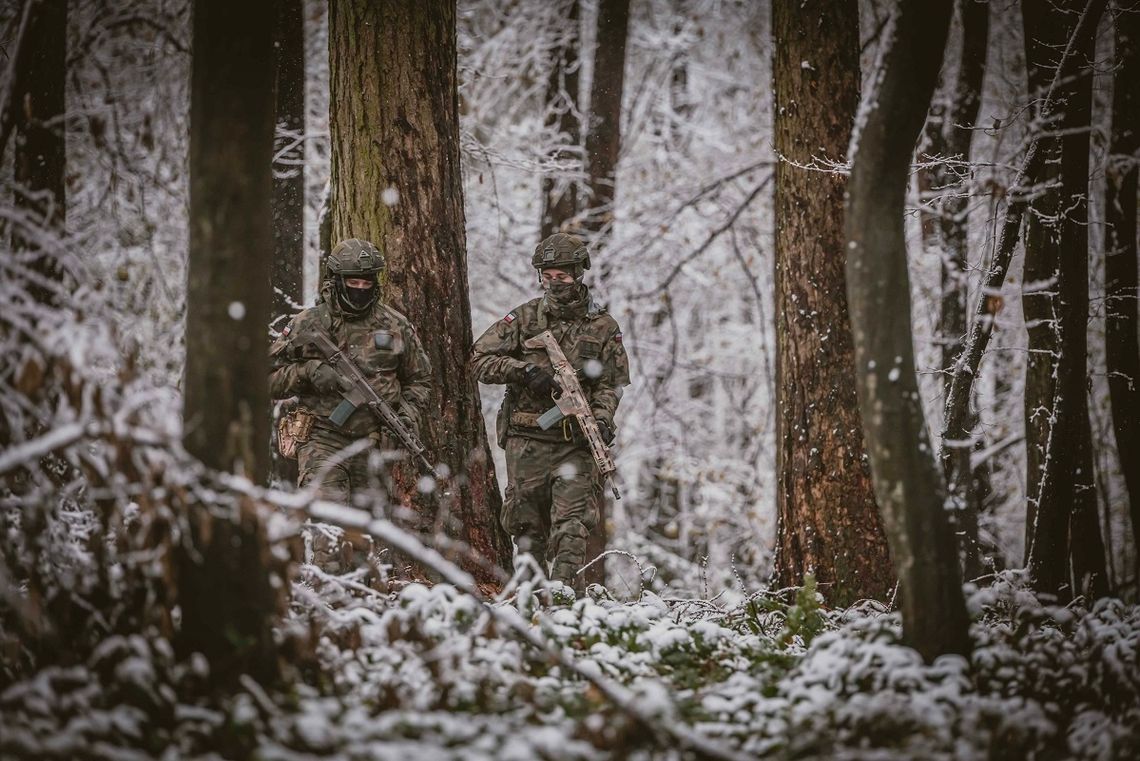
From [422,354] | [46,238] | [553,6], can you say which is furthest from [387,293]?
[553,6]

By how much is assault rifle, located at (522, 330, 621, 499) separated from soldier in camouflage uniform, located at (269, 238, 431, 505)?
2.83 ft

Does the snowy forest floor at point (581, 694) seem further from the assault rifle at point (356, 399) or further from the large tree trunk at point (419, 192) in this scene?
the large tree trunk at point (419, 192)

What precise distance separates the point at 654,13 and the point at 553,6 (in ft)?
8.94

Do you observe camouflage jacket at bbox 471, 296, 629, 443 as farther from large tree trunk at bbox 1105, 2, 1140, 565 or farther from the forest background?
large tree trunk at bbox 1105, 2, 1140, 565

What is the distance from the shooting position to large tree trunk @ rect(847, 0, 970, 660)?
3719 mm

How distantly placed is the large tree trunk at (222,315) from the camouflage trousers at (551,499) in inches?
128

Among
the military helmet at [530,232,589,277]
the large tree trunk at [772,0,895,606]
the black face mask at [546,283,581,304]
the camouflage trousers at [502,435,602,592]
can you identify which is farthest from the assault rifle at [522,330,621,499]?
the large tree trunk at [772,0,895,606]

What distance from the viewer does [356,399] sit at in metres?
6.14

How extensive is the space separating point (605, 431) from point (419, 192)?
198 cm

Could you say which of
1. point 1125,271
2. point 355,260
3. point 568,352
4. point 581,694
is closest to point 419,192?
point 355,260

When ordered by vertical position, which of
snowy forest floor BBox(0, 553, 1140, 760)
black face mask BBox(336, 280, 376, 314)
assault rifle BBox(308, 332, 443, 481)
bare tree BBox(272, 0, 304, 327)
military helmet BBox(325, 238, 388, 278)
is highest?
bare tree BBox(272, 0, 304, 327)

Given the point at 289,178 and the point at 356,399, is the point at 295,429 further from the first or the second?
the point at 289,178

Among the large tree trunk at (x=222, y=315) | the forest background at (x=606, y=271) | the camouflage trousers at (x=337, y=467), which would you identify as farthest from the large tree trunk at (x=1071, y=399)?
the large tree trunk at (x=222, y=315)

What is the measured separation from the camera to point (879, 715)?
3.34 metres
